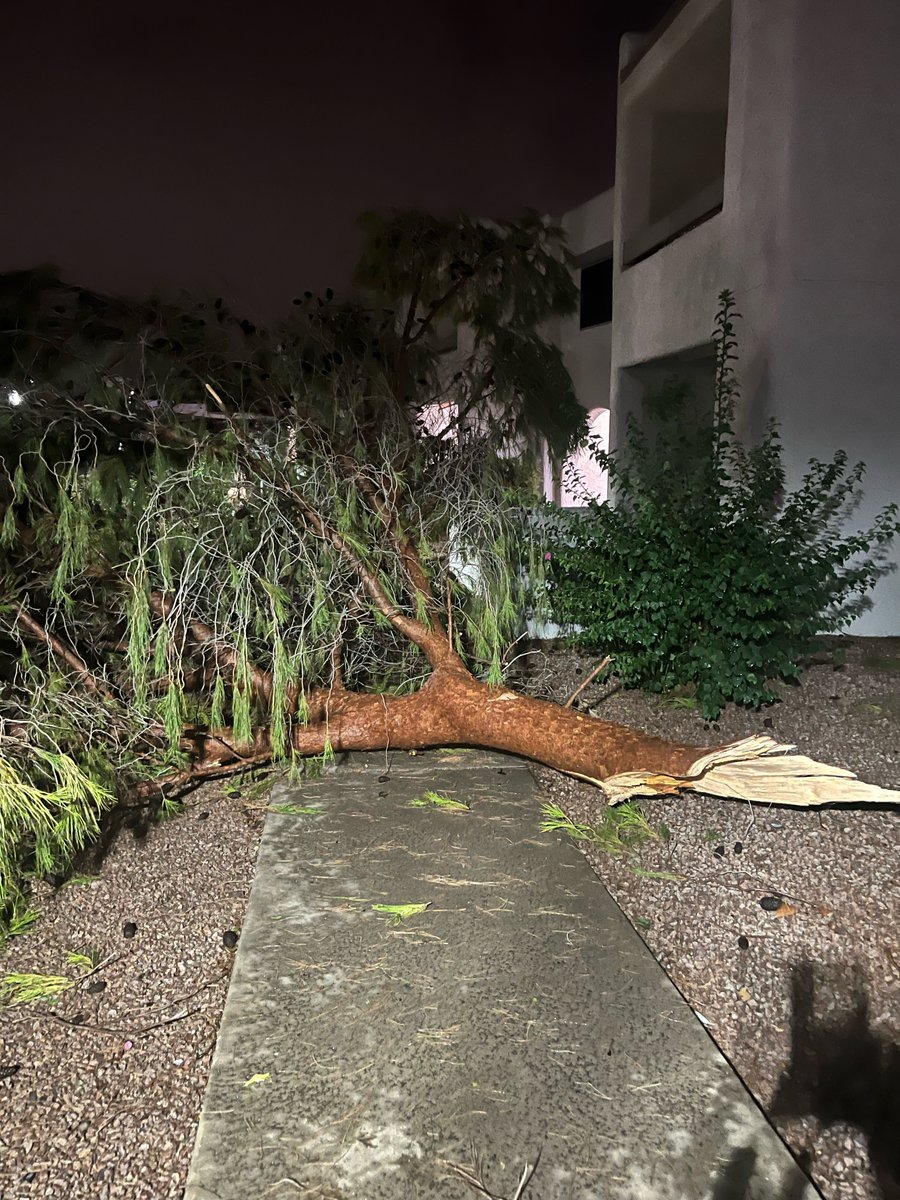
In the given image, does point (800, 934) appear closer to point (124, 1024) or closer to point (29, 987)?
point (124, 1024)

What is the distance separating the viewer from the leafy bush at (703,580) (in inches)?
145

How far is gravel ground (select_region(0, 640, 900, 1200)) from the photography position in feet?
5.21

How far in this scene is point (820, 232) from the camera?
16.1ft

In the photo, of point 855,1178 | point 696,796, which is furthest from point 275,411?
point 855,1178

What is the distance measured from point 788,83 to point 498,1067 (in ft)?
17.5

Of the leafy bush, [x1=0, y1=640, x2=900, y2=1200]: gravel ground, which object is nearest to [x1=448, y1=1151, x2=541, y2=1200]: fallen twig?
[x1=0, y1=640, x2=900, y2=1200]: gravel ground

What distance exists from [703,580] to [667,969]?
2.02 m

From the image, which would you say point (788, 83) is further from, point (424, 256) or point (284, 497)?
point (284, 497)

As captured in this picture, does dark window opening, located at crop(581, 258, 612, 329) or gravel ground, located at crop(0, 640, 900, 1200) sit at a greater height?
dark window opening, located at crop(581, 258, 612, 329)

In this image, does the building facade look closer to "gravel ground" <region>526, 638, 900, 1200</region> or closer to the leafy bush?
the leafy bush

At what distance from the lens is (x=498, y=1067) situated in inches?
69.0

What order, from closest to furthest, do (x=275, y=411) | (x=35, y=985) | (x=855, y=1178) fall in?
(x=855, y=1178) → (x=35, y=985) → (x=275, y=411)

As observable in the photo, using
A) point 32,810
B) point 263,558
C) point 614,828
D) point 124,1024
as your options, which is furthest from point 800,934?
point 263,558

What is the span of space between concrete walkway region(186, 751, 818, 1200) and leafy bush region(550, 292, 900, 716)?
1488 millimetres
